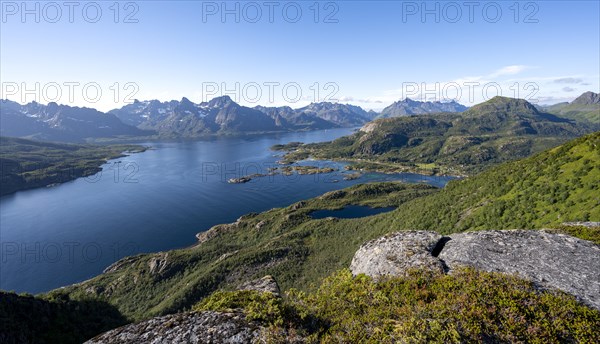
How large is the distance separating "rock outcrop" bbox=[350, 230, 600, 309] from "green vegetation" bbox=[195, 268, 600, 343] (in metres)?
2.65

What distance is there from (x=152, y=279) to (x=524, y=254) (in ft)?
326

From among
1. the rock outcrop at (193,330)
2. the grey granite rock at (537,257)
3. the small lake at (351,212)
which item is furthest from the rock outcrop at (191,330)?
the small lake at (351,212)

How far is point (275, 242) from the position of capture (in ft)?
323

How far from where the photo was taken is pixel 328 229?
344ft

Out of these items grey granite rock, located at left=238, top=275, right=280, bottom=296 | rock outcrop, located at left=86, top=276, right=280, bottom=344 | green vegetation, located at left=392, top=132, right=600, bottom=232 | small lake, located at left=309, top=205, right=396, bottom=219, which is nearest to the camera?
rock outcrop, located at left=86, top=276, right=280, bottom=344

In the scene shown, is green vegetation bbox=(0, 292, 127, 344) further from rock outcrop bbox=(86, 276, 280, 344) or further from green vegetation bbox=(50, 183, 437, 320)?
green vegetation bbox=(50, 183, 437, 320)

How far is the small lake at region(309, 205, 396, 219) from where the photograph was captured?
5360 inches

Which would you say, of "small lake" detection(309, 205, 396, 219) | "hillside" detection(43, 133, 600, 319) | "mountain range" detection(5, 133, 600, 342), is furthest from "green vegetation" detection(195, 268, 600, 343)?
"small lake" detection(309, 205, 396, 219)

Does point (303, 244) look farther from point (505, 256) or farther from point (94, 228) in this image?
point (94, 228)

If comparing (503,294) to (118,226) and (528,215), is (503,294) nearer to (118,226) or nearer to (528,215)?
(528,215)

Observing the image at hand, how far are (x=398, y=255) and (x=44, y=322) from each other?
122 ft

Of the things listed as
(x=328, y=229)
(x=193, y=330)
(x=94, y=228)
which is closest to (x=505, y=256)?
(x=193, y=330)

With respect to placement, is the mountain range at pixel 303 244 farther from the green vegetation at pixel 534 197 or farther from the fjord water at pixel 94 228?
the fjord water at pixel 94 228

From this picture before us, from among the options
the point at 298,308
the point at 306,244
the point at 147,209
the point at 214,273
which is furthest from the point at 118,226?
the point at 298,308
